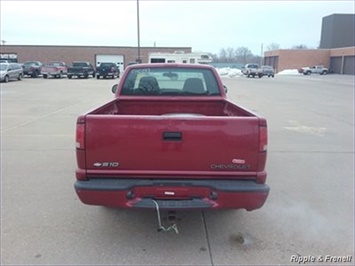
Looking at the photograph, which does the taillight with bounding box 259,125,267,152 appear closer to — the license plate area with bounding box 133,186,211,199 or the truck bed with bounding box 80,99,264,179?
the truck bed with bounding box 80,99,264,179

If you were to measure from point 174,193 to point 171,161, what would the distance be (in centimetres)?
30

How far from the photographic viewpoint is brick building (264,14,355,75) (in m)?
69.1

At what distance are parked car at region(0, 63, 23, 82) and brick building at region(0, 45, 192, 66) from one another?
2667 cm

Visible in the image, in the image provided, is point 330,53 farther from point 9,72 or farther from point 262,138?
point 262,138

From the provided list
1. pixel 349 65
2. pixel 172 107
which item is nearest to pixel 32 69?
pixel 172 107

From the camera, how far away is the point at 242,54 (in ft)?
408

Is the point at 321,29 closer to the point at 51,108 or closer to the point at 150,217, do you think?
the point at 51,108

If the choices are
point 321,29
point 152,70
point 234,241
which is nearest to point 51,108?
point 152,70

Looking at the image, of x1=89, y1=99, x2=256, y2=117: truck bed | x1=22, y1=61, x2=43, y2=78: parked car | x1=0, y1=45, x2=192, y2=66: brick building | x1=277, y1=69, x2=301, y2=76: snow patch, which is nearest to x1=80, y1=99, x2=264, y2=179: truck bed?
x1=89, y1=99, x2=256, y2=117: truck bed

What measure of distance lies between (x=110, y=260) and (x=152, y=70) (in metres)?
3.15

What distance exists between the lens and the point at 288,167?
6.39 meters

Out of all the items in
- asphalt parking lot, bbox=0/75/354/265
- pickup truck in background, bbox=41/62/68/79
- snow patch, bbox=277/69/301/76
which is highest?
pickup truck in background, bbox=41/62/68/79

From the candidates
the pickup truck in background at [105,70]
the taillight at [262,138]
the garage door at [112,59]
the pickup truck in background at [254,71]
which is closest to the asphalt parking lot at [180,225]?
the taillight at [262,138]

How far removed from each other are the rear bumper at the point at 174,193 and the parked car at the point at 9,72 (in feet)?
103
